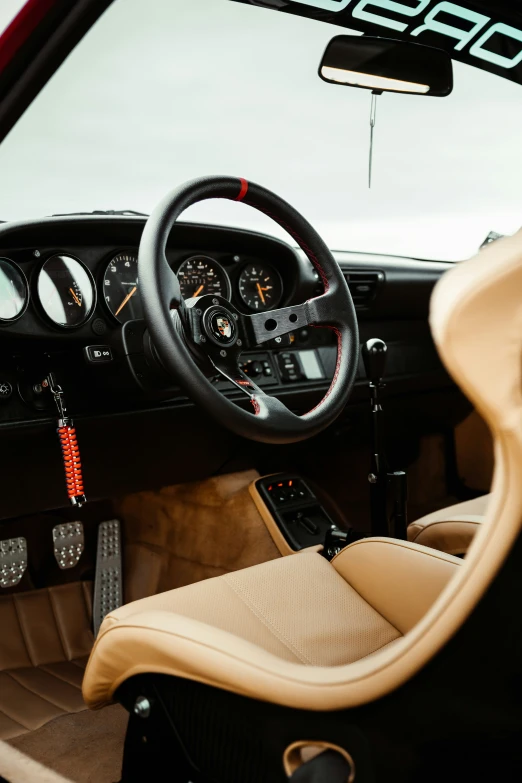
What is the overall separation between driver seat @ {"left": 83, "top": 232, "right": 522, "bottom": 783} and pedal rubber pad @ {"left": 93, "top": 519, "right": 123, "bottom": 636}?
1.15 m

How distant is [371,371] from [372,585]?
74 centimetres

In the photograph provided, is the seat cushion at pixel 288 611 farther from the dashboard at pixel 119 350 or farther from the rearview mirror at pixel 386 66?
the rearview mirror at pixel 386 66

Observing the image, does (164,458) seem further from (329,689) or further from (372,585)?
(329,689)

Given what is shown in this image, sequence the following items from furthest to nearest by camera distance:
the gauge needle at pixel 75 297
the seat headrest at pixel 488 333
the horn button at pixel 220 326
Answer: the gauge needle at pixel 75 297
the horn button at pixel 220 326
the seat headrest at pixel 488 333

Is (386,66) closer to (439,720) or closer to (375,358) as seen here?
(375,358)

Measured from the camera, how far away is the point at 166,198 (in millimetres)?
1361

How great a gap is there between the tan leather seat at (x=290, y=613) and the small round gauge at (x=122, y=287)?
876 millimetres

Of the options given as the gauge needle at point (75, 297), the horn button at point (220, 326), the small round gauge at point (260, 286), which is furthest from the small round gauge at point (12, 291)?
the small round gauge at point (260, 286)

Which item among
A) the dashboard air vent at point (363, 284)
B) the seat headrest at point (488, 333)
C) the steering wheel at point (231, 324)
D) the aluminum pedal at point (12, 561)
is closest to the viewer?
the seat headrest at point (488, 333)

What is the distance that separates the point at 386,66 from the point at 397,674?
5.13ft

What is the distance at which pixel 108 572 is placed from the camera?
2.26 meters

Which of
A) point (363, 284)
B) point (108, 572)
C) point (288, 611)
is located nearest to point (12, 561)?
point (108, 572)

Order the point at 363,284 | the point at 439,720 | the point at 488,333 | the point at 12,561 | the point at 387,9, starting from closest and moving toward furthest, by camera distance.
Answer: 1. the point at 488,333
2. the point at 439,720
3. the point at 387,9
4. the point at 12,561
5. the point at 363,284

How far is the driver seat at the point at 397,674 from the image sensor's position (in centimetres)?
52
